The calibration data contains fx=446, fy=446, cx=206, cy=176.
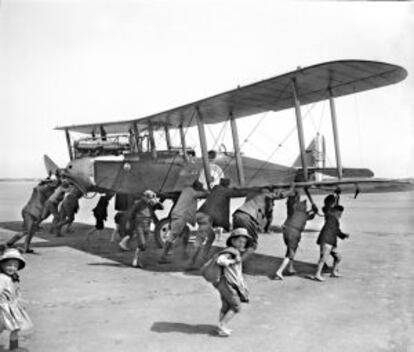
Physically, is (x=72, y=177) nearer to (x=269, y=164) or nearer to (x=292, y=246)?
(x=292, y=246)

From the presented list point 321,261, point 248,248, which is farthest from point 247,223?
point 248,248

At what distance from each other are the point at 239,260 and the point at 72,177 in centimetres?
740

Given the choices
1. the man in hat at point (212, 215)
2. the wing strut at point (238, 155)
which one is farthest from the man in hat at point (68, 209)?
the man in hat at point (212, 215)

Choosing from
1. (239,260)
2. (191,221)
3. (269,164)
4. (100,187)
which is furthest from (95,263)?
(269,164)

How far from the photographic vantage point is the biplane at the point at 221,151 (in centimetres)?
809

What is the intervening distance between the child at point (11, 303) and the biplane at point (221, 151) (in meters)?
4.49

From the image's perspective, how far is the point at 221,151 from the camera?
45.3 feet

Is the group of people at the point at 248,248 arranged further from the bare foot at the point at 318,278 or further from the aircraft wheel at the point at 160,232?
the aircraft wheel at the point at 160,232

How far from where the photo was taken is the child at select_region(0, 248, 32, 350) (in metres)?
3.84

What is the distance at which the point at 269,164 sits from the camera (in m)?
15.6

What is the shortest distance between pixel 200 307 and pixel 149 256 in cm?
411

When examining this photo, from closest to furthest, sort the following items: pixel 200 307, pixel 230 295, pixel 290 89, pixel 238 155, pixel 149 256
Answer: pixel 230 295
pixel 200 307
pixel 149 256
pixel 290 89
pixel 238 155

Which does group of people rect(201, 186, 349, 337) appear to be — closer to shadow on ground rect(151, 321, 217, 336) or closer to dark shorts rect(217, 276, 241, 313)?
dark shorts rect(217, 276, 241, 313)

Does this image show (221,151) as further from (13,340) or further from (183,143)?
(13,340)
